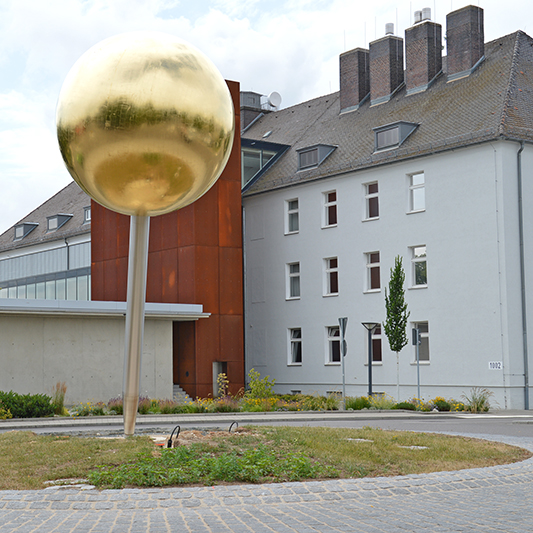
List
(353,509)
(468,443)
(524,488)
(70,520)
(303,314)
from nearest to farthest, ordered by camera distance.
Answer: (70,520), (353,509), (524,488), (468,443), (303,314)

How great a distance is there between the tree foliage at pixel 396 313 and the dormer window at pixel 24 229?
32297 millimetres

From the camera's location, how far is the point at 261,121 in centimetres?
4972

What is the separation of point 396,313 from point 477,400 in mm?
4480

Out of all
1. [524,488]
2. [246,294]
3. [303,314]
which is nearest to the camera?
[524,488]

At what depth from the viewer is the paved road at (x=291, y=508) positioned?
6.84 meters

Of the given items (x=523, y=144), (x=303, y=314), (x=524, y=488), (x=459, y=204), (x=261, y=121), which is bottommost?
(x=524, y=488)

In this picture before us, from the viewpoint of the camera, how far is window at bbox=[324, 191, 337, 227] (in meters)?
37.6

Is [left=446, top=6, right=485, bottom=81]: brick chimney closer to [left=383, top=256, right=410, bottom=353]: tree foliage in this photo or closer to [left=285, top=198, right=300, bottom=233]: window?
[left=285, top=198, right=300, bottom=233]: window

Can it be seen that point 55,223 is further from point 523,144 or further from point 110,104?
point 110,104

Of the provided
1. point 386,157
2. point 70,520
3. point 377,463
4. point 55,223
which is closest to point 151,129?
point 70,520

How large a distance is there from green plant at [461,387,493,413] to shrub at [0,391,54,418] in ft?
45.6

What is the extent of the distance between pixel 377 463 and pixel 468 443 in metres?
3.13

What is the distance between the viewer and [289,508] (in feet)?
25.1

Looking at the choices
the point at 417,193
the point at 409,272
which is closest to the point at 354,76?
the point at 417,193
